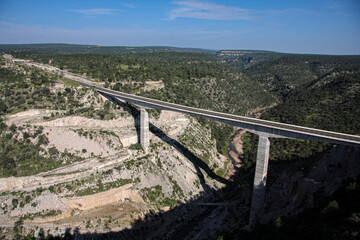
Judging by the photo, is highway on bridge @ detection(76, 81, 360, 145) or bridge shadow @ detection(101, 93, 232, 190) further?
bridge shadow @ detection(101, 93, 232, 190)

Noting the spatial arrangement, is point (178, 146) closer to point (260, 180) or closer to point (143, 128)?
point (143, 128)

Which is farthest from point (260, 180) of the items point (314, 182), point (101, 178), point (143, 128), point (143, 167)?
point (143, 128)

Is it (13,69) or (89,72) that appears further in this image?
(89,72)

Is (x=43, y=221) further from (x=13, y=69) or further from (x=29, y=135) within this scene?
(x=13, y=69)

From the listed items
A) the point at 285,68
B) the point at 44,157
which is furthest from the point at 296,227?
the point at 285,68

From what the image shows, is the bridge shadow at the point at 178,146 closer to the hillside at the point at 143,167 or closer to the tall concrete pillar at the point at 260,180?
the hillside at the point at 143,167

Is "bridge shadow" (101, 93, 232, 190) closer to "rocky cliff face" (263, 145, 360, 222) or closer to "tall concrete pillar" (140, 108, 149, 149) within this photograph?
"tall concrete pillar" (140, 108, 149, 149)

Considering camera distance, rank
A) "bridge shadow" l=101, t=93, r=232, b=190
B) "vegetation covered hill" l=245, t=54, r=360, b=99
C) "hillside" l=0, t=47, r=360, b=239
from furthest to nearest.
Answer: "vegetation covered hill" l=245, t=54, r=360, b=99
"bridge shadow" l=101, t=93, r=232, b=190
"hillside" l=0, t=47, r=360, b=239

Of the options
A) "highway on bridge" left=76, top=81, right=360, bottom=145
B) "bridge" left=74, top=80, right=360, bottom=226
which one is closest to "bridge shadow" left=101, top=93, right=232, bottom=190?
"highway on bridge" left=76, top=81, right=360, bottom=145

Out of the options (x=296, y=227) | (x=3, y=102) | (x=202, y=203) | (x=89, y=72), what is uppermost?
(x=89, y=72)
